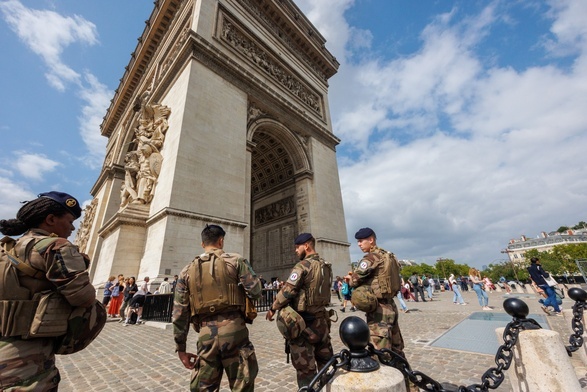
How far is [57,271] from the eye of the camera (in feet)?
4.50

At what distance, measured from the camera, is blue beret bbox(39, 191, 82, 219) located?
1.64 meters

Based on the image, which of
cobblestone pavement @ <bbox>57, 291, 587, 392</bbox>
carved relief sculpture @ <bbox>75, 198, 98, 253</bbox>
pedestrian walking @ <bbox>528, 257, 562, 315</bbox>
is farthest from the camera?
carved relief sculpture @ <bbox>75, 198, 98, 253</bbox>

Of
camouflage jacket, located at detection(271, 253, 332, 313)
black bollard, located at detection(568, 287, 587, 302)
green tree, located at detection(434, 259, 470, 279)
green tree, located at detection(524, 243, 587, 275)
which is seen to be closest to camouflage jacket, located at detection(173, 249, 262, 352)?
camouflage jacket, located at detection(271, 253, 332, 313)

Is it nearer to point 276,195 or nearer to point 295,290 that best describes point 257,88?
point 276,195

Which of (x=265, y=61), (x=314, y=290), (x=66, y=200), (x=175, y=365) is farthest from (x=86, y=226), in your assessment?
(x=314, y=290)

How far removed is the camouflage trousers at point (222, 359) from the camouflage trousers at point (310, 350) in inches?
18.1

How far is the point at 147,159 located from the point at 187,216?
422 centimetres

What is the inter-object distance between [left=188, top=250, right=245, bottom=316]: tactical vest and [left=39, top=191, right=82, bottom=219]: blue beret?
0.91m

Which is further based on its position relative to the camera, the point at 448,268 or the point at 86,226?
the point at 448,268

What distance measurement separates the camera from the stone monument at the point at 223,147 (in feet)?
33.6

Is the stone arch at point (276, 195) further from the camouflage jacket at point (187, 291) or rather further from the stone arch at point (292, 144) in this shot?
the camouflage jacket at point (187, 291)

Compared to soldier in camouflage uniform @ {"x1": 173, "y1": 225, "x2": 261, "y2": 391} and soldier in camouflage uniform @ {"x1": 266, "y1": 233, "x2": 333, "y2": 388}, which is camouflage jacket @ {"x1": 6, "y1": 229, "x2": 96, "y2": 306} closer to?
soldier in camouflage uniform @ {"x1": 173, "y1": 225, "x2": 261, "y2": 391}

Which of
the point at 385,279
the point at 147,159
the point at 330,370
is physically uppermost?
the point at 147,159

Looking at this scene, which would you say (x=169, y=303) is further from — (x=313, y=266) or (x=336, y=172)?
(x=336, y=172)
